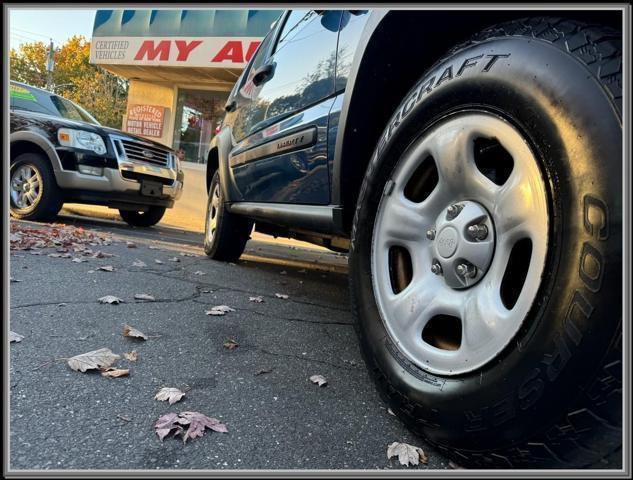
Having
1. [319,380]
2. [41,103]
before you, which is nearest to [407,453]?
[319,380]

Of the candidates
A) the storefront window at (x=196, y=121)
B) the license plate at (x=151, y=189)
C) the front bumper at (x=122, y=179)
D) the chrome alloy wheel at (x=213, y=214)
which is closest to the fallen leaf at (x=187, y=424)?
the chrome alloy wheel at (x=213, y=214)

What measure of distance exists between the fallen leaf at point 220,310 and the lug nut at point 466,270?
1538mm

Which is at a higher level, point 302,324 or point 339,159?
point 339,159

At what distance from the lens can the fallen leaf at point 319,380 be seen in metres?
1.67

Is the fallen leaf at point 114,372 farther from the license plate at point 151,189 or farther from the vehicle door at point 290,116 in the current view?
the license plate at point 151,189

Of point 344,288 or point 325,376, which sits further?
point 344,288

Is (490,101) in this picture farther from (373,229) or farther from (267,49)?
(267,49)

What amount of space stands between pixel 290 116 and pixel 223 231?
5.89 feet

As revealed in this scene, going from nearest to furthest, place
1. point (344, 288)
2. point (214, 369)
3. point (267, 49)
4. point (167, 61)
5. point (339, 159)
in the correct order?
point (214, 369) → point (339, 159) → point (267, 49) → point (344, 288) → point (167, 61)

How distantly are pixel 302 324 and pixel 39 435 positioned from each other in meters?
1.41

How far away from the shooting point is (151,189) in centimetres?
643

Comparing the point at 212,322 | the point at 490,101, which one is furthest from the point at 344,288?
the point at 490,101

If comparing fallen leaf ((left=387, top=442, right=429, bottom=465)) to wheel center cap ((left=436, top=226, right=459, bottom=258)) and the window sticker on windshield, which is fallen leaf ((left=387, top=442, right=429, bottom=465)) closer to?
wheel center cap ((left=436, top=226, right=459, bottom=258))

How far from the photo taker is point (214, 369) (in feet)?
5.62
